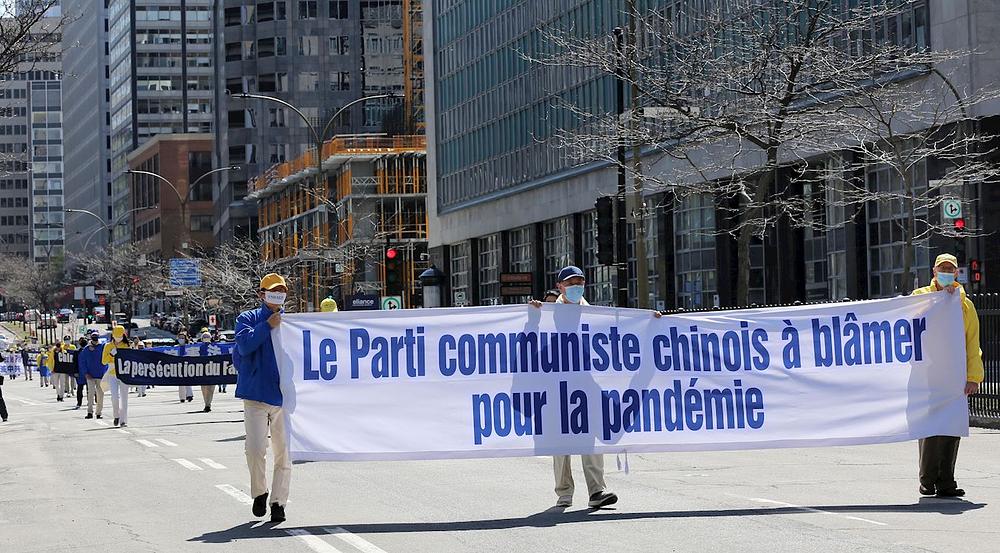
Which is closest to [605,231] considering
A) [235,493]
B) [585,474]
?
[235,493]

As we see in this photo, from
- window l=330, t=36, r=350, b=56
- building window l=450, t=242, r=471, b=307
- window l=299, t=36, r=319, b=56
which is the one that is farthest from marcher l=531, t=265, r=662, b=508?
window l=299, t=36, r=319, b=56

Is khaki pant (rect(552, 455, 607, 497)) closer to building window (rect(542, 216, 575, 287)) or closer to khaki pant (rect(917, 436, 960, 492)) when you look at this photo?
khaki pant (rect(917, 436, 960, 492))

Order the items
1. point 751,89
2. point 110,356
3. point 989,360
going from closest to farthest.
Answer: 1. point 989,360
2. point 110,356
3. point 751,89

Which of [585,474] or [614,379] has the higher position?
[614,379]

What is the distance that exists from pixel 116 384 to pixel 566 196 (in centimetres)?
3449

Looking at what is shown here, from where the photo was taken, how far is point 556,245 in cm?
6575

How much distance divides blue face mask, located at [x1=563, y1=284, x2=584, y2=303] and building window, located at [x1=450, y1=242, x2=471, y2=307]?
6177cm

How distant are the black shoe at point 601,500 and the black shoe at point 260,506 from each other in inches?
103

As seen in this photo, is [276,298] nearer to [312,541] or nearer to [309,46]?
[312,541]

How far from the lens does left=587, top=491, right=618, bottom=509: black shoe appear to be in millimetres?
13047

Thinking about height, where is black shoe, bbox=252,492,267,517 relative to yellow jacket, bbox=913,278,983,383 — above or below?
below

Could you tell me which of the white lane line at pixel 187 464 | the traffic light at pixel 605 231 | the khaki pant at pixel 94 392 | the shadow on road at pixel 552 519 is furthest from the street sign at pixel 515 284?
the shadow on road at pixel 552 519

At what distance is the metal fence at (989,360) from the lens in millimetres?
22297

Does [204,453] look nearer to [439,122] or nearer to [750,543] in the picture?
[750,543]
